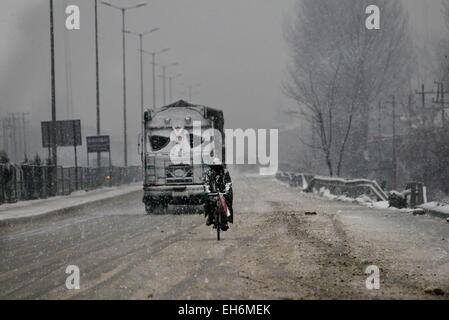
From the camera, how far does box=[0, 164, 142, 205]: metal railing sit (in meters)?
28.3

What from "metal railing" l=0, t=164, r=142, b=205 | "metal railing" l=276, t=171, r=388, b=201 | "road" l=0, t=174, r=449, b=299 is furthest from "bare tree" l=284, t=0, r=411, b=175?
"road" l=0, t=174, r=449, b=299

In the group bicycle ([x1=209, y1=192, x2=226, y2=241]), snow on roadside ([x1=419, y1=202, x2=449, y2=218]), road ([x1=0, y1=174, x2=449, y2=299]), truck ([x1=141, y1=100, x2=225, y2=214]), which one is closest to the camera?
road ([x1=0, y1=174, x2=449, y2=299])

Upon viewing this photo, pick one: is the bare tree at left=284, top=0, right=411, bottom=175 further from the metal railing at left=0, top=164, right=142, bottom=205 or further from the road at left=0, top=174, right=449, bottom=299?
the road at left=0, top=174, right=449, bottom=299

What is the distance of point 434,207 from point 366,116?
93.8 ft

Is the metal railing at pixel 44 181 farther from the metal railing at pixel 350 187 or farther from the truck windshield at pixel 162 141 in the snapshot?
the metal railing at pixel 350 187

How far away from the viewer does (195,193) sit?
23000 mm

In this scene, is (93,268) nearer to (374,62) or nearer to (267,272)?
(267,272)

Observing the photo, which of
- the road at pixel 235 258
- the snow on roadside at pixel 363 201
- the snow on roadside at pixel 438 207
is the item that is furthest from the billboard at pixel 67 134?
the snow on roadside at pixel 438 207

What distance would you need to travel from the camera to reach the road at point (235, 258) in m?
8.77

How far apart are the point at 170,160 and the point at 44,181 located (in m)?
12.2

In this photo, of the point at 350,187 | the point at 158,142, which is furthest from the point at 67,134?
the point at 158,142

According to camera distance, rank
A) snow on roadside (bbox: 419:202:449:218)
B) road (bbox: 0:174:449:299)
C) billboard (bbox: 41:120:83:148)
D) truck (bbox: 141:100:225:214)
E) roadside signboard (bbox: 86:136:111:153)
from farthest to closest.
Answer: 1. roadside signboard (bbox: 86:136:111:153)
2. billboard (bbox: 41:120:83:148)
3. truck (bbox: 141:100:225:214)
4. snow on roadside (bbox: 419:202:449:218)
5. road (bbox: 0:174:449:299)

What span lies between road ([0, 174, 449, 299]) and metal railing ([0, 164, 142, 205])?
27.0 feet

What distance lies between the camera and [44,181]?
3344 centimetres
